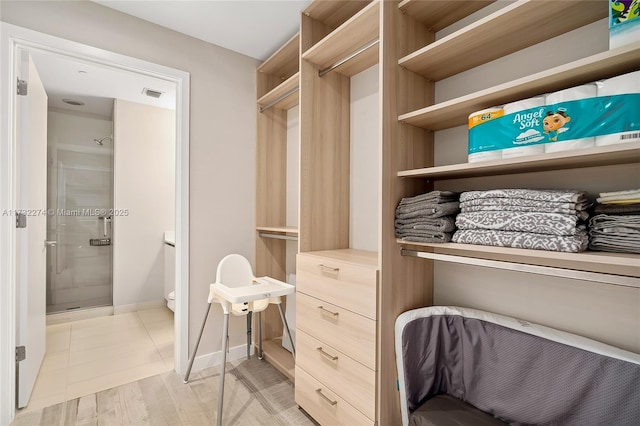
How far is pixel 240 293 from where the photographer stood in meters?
1.81

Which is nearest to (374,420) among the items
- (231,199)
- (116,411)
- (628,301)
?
(628,301)

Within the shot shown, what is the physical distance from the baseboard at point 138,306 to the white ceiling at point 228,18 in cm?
313

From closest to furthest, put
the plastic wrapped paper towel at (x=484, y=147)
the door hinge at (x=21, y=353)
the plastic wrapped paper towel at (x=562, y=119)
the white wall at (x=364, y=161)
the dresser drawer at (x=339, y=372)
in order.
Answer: the plastic wrapped paper towel at (x=562, y=119) → the plastic wrapped paper towel at (x=484, y=147) → the dresser drawer at (x=339, y=372) → the door hinge at (x=21, y=353) → the white wall at (x=364, y=161)

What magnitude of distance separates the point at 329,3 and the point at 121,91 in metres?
2.65

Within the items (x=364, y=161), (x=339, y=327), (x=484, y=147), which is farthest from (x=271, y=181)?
(x=484, y=147)

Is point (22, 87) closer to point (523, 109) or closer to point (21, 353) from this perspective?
point (21, 353)

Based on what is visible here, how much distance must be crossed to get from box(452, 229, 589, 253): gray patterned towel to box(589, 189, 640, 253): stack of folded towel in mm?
40

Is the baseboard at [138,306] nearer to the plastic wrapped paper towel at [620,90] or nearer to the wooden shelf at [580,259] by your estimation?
the wooden shelf at [580,259]

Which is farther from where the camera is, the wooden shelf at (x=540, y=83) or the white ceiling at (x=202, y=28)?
the white ceiling at (x=202, y=28)

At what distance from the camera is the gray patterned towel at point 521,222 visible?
0.98 meters

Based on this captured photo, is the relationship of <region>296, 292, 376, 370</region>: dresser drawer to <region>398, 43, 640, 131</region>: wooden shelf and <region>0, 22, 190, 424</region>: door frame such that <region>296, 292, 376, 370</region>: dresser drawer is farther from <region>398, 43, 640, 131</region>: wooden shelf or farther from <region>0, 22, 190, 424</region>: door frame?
<region>0, 22, 190, 424</region>: door frame

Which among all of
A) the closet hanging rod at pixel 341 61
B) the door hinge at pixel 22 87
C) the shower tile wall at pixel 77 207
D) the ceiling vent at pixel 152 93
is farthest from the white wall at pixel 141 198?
the closet hanging rod at pixel 341 61

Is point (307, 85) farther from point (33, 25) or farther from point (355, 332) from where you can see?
point (33, 25)

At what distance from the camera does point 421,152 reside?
5.19 ft
